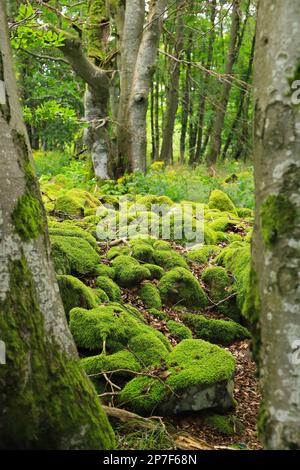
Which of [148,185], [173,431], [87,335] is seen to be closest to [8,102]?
[87,335]

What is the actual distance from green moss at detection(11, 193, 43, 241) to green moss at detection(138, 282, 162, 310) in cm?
263

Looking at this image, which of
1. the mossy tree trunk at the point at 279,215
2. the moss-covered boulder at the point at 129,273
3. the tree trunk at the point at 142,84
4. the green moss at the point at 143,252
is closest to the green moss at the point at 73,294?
the moss-covered boulder at the point at 129,273

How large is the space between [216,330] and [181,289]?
25.1 inches

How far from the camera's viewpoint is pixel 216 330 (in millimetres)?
4625

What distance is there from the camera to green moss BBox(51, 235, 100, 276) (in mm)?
4285

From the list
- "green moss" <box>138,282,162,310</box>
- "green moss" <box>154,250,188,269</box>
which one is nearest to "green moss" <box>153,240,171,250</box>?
"green moss" <box>154,250,188,269</box>

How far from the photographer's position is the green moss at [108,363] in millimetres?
3264

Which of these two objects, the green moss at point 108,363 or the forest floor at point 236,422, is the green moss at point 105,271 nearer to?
the forest floor at point 236,422

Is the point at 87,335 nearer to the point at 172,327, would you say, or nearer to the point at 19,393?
the point at 172,327

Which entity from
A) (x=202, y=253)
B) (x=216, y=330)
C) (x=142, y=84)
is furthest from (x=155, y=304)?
(x=142, y=84)

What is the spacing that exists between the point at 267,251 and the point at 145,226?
15.2ft

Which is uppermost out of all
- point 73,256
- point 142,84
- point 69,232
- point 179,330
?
point 142,84

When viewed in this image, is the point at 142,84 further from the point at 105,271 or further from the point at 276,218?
the point at 276,218

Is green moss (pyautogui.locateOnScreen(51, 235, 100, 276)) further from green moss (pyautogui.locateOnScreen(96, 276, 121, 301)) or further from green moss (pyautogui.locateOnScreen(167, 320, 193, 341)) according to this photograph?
green moss (pyautogui.locateOnScreen(167, 320, 193, 341))
